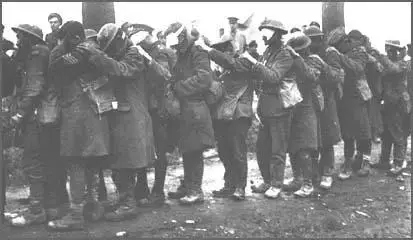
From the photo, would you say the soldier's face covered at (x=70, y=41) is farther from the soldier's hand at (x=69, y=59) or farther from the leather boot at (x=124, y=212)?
the leather boot at (x=124, y=212)

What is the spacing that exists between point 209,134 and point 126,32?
1.63 m

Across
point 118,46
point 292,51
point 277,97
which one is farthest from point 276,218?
point 118,46

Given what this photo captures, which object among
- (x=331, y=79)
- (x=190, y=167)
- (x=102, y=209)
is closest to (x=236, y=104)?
(x=190, y=167)

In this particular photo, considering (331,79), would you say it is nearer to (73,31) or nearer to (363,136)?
(363,136)

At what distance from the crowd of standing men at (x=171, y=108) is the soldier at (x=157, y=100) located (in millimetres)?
14

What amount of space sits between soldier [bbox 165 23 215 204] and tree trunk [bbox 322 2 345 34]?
12.6 feet

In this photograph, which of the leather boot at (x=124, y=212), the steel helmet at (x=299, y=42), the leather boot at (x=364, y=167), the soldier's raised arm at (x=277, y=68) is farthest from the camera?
the leather boot at (x=364, y=167)

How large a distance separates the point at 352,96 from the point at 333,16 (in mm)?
1980

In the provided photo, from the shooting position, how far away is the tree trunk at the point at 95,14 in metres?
7.54

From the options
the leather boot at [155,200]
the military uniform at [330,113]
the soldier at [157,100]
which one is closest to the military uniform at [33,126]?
the soldier at [157,100]

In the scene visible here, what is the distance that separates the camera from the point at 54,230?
5543 mm

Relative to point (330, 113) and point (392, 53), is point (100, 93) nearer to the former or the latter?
point (330, 113)

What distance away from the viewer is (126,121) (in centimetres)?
588

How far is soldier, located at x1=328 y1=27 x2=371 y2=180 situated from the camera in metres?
8.08
